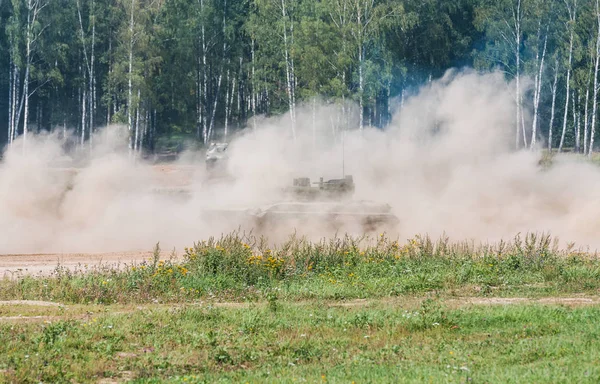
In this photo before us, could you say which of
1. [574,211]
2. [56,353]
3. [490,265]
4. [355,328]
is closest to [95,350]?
[56,353]

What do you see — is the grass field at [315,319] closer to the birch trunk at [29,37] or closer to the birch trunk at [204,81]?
the birch trunk at [29,37]

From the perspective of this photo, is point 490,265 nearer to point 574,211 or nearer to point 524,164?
point 574,211

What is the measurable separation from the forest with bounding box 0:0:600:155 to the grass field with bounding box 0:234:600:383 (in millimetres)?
26844

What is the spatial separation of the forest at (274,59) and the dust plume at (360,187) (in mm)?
3344

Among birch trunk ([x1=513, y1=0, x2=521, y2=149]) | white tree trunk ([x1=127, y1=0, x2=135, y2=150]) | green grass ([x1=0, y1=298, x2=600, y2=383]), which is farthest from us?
white tree trunk ([x1=127, y1=0, x2=135, y2=150])

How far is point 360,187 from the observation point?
34531mm

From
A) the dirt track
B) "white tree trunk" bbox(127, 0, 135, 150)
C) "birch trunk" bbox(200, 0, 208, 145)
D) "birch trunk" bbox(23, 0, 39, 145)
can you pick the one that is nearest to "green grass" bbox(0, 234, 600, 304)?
the dirt track

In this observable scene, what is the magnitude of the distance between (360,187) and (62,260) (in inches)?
639

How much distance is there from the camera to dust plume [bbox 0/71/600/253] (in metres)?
25.6

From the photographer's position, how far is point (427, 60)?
48812 millimetres

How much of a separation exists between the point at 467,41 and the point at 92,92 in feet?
78.6

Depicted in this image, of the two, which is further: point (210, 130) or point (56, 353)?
point (210, 130)

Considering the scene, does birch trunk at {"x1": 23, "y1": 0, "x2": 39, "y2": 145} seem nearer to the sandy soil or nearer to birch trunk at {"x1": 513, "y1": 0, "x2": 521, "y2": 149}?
birch trunk at {"x1": 513, "y1": 0, "x2": 521, "y2": 149}

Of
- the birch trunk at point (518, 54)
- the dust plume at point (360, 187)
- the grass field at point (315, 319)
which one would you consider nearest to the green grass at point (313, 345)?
the grass field at point (315, 319)
